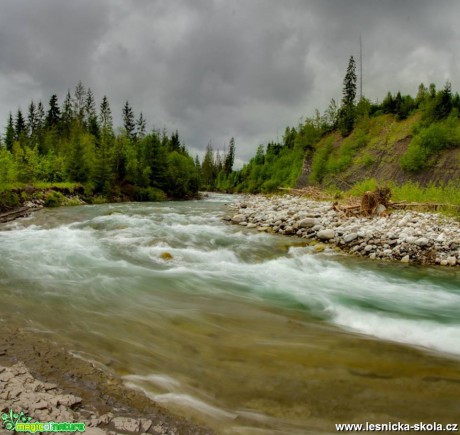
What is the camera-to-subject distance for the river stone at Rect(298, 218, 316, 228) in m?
12.2

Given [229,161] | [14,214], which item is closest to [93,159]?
[14,214]

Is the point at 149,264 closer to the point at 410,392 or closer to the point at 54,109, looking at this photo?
the point at 410,392

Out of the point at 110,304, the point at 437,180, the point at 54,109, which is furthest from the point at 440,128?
the point at 54,109

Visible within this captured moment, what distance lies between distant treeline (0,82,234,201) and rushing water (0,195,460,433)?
16.7m

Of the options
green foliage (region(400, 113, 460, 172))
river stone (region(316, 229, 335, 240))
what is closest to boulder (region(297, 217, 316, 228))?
river stone (region(316, 229, 335, 240))

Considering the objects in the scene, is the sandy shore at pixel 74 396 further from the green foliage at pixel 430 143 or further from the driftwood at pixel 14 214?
the green foliage at pixel 430 143

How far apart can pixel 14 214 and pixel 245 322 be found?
1657 cm

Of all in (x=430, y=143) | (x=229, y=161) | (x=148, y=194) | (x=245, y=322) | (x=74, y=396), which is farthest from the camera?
(x=229, y=161)

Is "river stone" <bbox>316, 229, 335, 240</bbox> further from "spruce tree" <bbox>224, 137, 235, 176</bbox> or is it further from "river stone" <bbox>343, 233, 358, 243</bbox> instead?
"spruce tree" <bbox>224, 137, 235, 176</bbox>

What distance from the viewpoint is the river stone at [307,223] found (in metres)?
12.2

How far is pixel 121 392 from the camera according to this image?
8.87 feet

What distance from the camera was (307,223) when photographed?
482 inches

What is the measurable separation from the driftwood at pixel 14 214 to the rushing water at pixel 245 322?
274 inches

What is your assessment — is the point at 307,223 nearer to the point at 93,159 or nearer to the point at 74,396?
the point at 74,396
